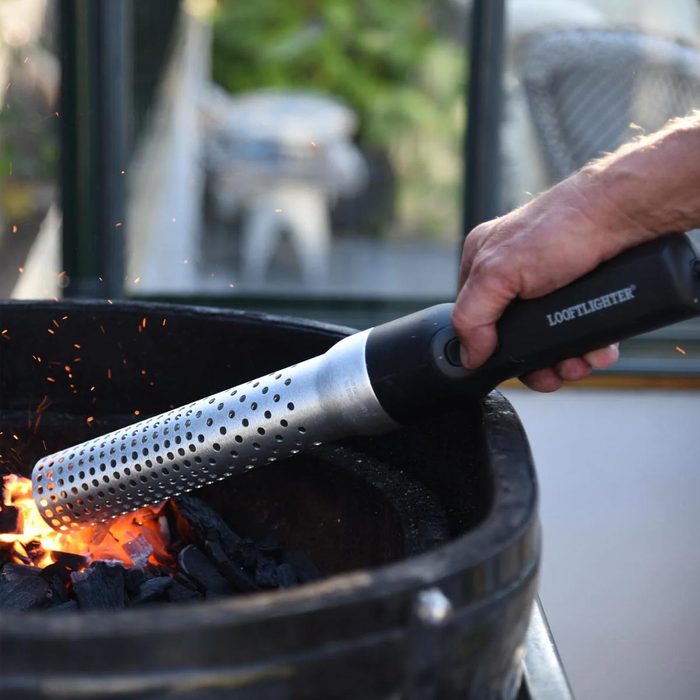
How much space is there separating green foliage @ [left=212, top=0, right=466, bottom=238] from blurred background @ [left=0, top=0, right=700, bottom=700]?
2 centimetres

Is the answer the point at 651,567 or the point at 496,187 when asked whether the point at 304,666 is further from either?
the point at 496,187

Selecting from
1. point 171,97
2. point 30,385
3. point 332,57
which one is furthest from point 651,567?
point 332,57

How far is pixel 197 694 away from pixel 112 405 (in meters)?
0.82

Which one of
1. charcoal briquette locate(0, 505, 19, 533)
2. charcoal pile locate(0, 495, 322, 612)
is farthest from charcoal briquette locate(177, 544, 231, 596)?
charcoal briquette locate(0, 505, 19, 533)

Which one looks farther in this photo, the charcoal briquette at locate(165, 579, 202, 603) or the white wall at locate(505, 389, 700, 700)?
the white wall at locate(505, 389, 700, 700)

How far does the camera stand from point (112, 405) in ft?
4.53

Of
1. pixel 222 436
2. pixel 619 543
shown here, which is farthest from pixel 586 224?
pixel 619 543

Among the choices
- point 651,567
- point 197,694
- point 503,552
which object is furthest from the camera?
point 651,567

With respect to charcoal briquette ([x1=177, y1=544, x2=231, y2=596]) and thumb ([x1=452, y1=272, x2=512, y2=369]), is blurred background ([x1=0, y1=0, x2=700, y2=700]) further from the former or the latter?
thumb ([x1=452, y1=272, x2=512, y2=369])

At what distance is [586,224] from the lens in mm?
895

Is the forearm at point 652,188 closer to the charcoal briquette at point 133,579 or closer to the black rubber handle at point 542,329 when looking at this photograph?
the black rubber handle at point 542,329

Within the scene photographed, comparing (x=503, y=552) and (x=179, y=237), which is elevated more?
(x=503, y=552)

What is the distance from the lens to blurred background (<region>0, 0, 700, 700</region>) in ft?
6.52

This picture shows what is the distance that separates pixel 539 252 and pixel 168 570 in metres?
0.60
